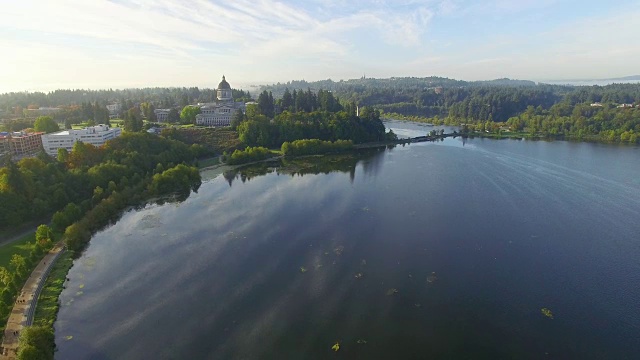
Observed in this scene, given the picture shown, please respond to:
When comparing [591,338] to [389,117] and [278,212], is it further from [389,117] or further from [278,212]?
[389,117]

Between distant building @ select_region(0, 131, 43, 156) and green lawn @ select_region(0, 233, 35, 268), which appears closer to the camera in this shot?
green lawn @ select_region(0, 233, 35, 268)

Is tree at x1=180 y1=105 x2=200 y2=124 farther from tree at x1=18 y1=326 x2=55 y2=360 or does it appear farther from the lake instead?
tree at x1=18 y1=326 x2=55 y2=360

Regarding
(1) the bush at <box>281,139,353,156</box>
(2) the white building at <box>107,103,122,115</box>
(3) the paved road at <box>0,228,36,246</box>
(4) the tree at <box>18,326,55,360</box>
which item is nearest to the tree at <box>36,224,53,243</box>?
(3) the paved road at <box>0,228,36,246</box>

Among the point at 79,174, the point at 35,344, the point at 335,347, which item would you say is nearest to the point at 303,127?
the point at 79,174

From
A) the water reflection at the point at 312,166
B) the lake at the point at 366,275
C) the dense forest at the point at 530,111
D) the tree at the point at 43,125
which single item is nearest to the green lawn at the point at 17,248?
the lake at the point at 366,275

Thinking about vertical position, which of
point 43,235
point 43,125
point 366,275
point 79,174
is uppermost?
point 43,125

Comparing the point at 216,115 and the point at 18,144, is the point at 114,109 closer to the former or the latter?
the point at 216,115
